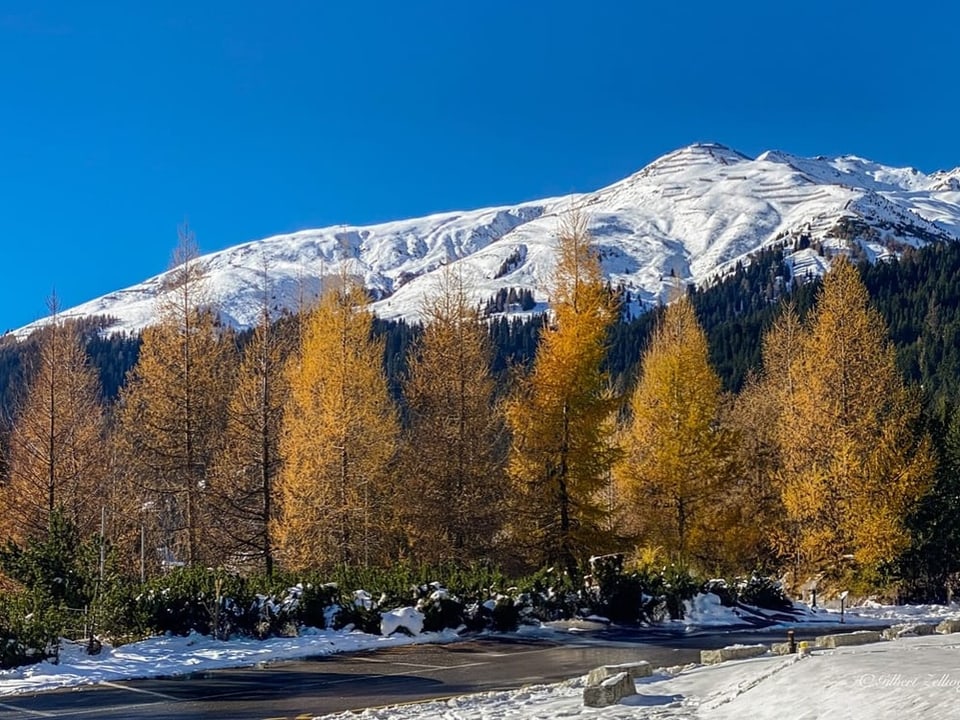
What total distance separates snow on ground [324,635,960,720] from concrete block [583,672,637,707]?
12cm

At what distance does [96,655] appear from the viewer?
50.8 ft

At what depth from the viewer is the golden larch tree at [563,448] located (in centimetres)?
2494

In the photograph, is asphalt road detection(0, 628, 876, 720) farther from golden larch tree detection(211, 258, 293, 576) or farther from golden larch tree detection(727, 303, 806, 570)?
golden larch tree detection(727, 303, 806, 570)

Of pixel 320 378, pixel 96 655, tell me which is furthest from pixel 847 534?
pixel 96 655

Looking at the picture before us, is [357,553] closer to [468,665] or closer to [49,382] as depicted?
[49,382]

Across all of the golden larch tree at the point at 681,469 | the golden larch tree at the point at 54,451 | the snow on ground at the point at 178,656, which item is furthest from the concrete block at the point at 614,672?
the golden larch tree at the point at 54,451

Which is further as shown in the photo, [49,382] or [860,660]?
[49,382]

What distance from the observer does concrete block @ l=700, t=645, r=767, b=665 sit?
13.1 metres

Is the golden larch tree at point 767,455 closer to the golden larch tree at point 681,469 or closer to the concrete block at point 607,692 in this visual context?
the golden larch tree at point 681,469

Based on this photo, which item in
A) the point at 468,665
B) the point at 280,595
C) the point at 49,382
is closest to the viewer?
the point at 468,665

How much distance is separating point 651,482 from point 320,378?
1091 cm

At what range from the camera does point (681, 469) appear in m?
29.0

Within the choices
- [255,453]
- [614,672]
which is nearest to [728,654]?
[614,672]

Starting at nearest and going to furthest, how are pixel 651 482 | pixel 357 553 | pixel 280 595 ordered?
pixel 280 595 → pixel 357 553 → pixel 651 482
